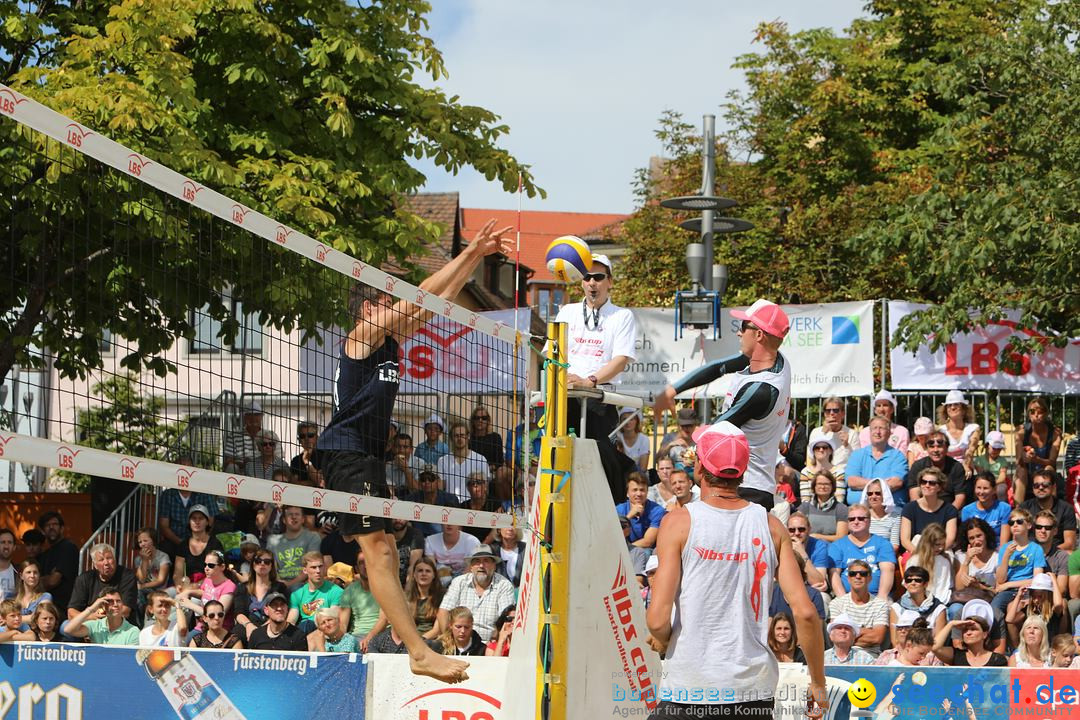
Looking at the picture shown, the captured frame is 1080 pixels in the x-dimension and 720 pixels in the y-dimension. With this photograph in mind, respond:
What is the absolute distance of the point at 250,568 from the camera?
13.1 m

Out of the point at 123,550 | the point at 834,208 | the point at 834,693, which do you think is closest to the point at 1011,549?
the point at 834,693

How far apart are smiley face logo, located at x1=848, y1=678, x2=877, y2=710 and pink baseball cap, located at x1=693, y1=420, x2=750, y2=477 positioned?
11.1 feet

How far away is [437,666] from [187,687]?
11.3ft

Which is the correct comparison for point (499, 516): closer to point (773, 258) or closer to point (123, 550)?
point (123, 550)

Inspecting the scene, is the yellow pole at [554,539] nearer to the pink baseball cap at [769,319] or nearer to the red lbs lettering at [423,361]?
the red lbs lettering at [423,361]

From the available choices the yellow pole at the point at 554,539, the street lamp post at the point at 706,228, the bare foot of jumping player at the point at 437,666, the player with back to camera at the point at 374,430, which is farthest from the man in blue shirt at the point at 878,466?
the player with back to camera at the point at 374,430

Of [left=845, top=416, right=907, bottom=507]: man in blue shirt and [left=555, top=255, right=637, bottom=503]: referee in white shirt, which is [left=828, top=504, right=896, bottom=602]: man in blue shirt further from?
[left=555, top=255, right=637, bottom=503]: referee in white shirt

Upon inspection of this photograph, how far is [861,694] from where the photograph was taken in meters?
8.33

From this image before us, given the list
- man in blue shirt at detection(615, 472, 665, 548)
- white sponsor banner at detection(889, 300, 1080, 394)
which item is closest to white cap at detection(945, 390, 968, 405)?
white sponsor banner at detection(889, 300, 1080, 394)

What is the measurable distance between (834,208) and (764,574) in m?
25.4

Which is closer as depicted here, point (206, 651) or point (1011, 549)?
point (206, 651)

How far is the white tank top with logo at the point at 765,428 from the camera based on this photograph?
7.13 metres

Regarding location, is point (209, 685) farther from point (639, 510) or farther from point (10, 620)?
point (639, 510)

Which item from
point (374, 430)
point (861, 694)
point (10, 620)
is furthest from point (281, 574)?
point (374, 430)
